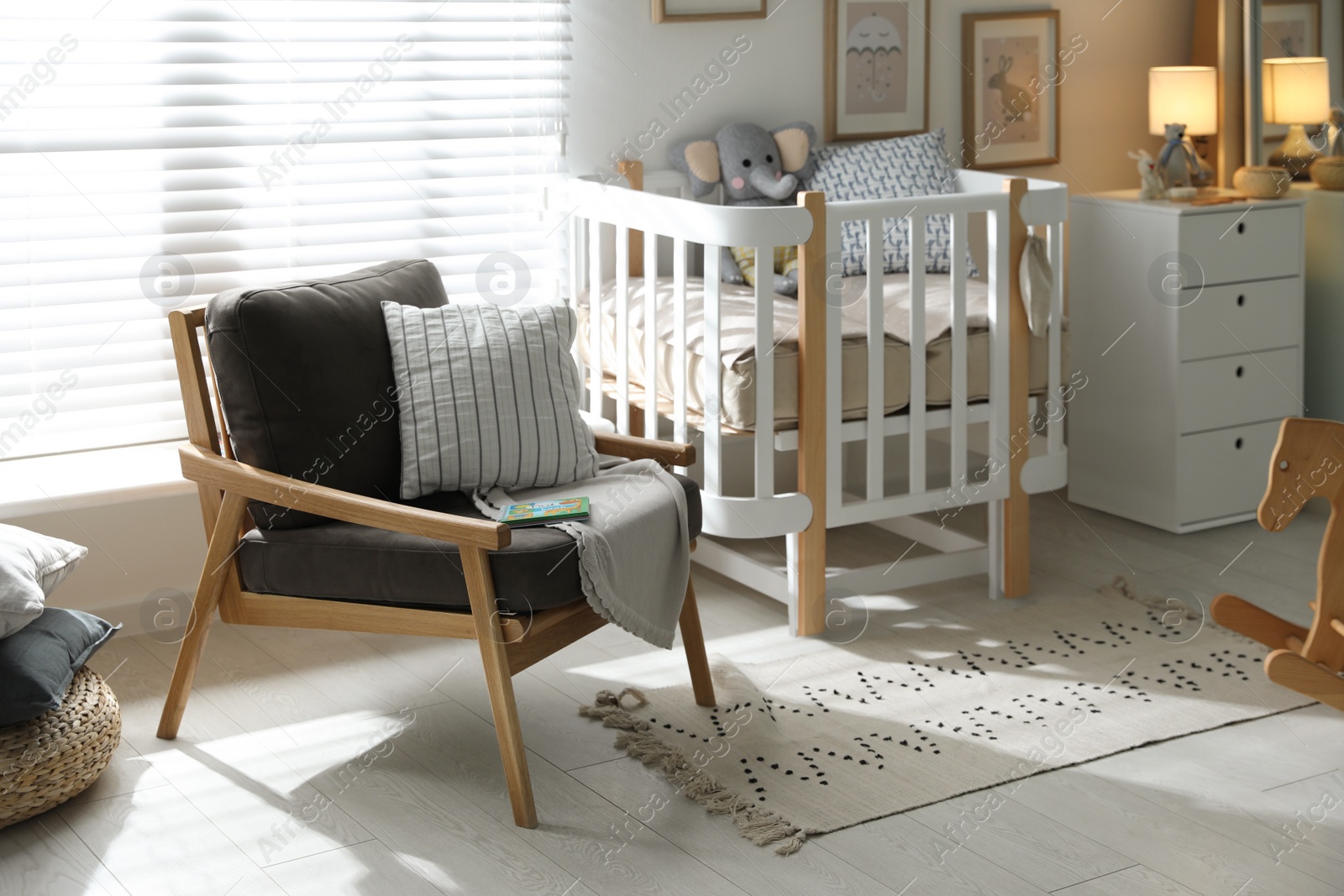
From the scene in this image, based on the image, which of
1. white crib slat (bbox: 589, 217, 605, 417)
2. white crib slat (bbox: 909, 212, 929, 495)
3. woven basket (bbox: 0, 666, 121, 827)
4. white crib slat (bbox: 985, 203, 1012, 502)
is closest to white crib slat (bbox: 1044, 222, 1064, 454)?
white crib slat (bbox: 985, 203, 1012, 502)

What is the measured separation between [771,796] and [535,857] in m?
0.37

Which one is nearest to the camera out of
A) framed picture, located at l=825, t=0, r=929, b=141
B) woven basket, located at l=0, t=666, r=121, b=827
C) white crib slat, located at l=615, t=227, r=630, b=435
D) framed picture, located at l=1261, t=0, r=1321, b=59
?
woven basket, located at l=0, t=666, r=121, b=827

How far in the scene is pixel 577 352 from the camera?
3.21 meters

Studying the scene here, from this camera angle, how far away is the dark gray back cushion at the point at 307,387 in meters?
2.20

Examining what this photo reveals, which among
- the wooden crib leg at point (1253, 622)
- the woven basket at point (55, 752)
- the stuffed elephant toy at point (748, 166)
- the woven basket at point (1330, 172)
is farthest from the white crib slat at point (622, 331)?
the woven basket at point (1330, 172)

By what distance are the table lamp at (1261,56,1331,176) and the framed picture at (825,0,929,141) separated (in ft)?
3.08

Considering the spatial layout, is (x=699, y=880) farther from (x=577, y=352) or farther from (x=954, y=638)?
(x=577, y=352)

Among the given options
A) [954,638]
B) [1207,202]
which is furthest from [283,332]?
[1207,202]

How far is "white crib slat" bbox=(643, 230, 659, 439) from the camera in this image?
2777 millimetres

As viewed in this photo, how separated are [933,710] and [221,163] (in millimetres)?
1815

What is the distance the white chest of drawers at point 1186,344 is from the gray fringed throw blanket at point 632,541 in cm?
152

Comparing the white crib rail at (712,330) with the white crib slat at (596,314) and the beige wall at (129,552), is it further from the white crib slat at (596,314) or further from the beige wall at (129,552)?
the beige wall at (129,552)

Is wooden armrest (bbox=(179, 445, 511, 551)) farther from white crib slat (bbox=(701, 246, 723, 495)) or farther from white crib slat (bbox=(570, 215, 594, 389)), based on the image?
white crib slat (bbox=(570, 215, 594, 389))

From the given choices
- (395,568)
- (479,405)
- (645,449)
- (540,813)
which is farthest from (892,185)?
(540,813)
